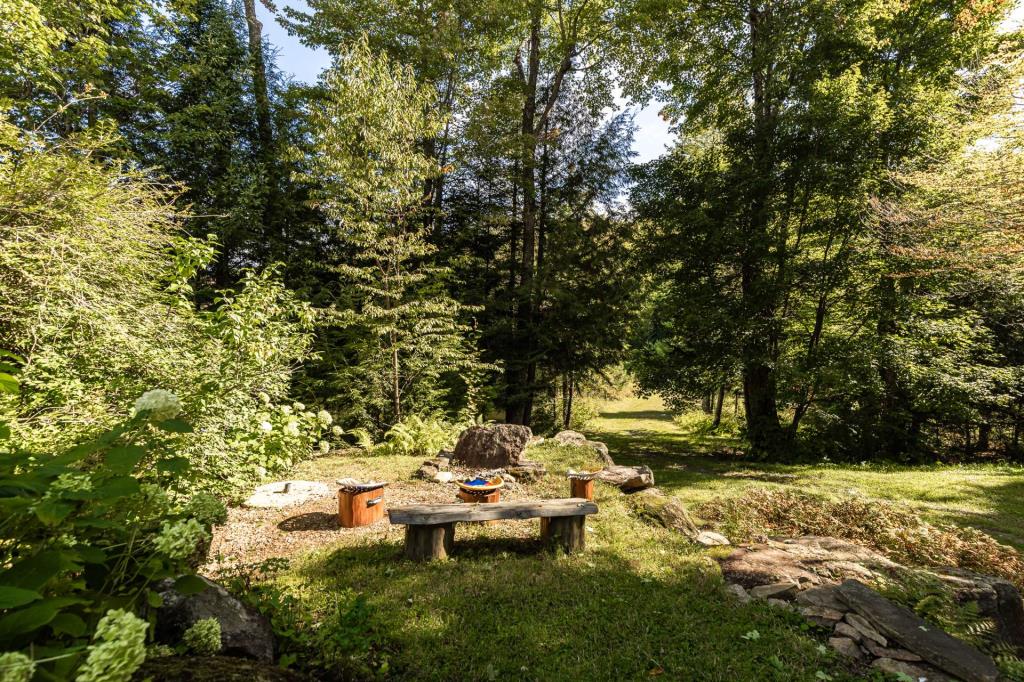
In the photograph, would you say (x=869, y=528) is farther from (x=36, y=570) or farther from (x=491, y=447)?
(x=36, y=570)

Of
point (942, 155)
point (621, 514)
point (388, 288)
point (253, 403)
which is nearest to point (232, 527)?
point (253, 403)

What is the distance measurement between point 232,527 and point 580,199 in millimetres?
11621

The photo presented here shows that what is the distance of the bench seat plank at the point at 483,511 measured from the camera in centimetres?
387

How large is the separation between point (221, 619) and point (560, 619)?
2.26m

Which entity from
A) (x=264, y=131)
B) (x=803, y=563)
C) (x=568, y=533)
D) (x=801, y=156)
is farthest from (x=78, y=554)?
(x=264, y=131)

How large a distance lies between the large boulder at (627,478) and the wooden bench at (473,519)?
202 centimetres

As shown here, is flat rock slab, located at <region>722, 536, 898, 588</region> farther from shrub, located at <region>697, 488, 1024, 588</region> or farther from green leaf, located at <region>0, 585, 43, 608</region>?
green leaf, located at <region>0, 585, 43, 608</region>

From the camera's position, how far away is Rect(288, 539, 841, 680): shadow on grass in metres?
2.71

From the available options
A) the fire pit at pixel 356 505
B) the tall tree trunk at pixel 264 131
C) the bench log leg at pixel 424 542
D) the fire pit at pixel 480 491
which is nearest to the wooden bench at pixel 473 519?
the bench log leg at pixel 424 542

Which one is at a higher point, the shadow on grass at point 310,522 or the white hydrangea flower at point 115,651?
the white hydrangea flower at point 115,651

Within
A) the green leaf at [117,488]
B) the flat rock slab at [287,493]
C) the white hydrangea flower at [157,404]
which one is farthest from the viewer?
the flat rock slab at [287,493]

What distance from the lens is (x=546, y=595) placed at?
11.6 ft

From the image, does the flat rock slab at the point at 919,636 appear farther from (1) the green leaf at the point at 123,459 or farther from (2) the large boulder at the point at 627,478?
(1) the green leaf at the point at 123,459

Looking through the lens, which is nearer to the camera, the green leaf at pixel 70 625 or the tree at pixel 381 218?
the green leaf at pixel 70 625
